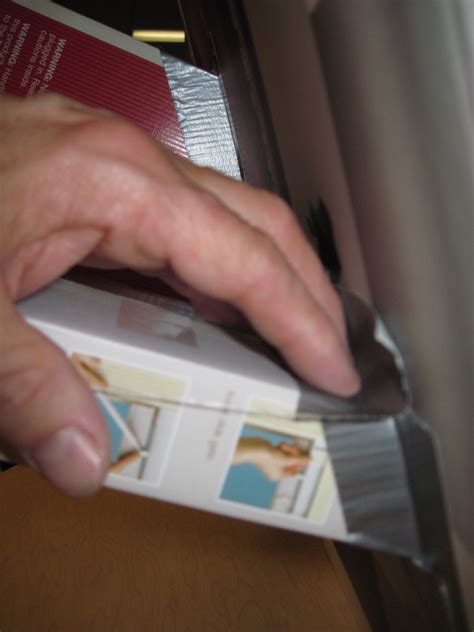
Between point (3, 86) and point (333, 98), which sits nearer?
Result: point (333, 98)

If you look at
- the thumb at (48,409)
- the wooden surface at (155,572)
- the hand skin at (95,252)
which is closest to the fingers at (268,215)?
the hand skin at (95,252)

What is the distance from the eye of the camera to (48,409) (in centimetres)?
25

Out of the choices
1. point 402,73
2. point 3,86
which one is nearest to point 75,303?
point 402,73

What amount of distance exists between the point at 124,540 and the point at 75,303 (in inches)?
14.5

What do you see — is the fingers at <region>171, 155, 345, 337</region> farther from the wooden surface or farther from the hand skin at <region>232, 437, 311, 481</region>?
the wooden surface

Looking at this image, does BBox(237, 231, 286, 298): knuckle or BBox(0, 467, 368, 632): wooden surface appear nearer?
BBox(237, 231, 286, 298): knuckle

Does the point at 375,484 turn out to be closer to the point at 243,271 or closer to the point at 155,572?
the point at 243,271

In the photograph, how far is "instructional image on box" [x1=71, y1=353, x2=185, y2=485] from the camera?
0.25 meters

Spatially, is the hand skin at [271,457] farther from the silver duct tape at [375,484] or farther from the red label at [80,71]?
the red label at [80,71]

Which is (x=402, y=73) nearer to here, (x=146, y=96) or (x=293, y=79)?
(x=293, y=79)

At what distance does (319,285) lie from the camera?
1.04 ft

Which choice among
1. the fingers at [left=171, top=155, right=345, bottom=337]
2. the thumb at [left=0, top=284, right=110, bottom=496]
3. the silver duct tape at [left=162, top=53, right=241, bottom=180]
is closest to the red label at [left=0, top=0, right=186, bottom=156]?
the silver duct tape at [left=162, top=53, right=241, bottom=180]

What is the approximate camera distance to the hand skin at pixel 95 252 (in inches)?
9.8

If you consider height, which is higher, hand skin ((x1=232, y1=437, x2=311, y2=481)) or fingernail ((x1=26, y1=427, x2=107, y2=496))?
hand skin ((x1=232, y1=437, x2=311, y2=481))
